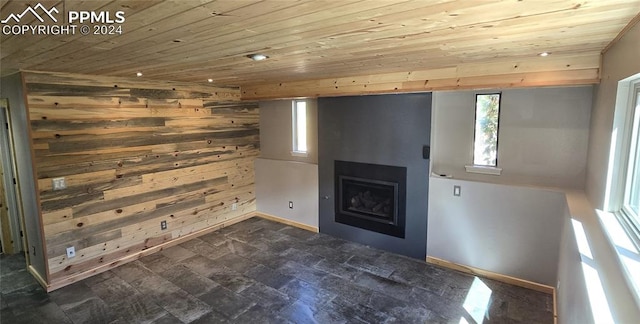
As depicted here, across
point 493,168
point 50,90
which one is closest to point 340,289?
point 493,168

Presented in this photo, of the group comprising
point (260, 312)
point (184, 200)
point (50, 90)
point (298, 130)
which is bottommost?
point (260, 312)

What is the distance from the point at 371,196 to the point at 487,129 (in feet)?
5.53

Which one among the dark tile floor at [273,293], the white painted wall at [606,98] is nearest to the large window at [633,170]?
the white painted wall at [606,98]

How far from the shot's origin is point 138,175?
13.8ft

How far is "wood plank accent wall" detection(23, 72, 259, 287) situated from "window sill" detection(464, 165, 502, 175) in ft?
11.8

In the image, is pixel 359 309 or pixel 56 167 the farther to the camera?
pixel 56 167

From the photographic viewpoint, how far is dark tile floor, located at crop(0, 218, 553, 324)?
301cm

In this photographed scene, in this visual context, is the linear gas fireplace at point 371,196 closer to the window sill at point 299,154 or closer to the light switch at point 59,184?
the window sill at point 299,154

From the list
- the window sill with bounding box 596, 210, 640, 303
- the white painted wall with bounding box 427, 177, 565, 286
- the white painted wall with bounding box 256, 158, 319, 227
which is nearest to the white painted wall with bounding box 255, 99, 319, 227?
the white painted wall with bounding box 256, 158, 319, 227

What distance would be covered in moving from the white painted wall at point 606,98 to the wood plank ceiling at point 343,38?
0.36 ft

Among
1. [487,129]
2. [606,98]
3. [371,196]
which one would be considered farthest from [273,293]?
[606,98]

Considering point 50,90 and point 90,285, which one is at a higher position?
point 50,90

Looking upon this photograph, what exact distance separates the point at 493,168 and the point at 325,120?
7.52 feet

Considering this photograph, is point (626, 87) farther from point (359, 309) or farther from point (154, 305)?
point (154, 305)
